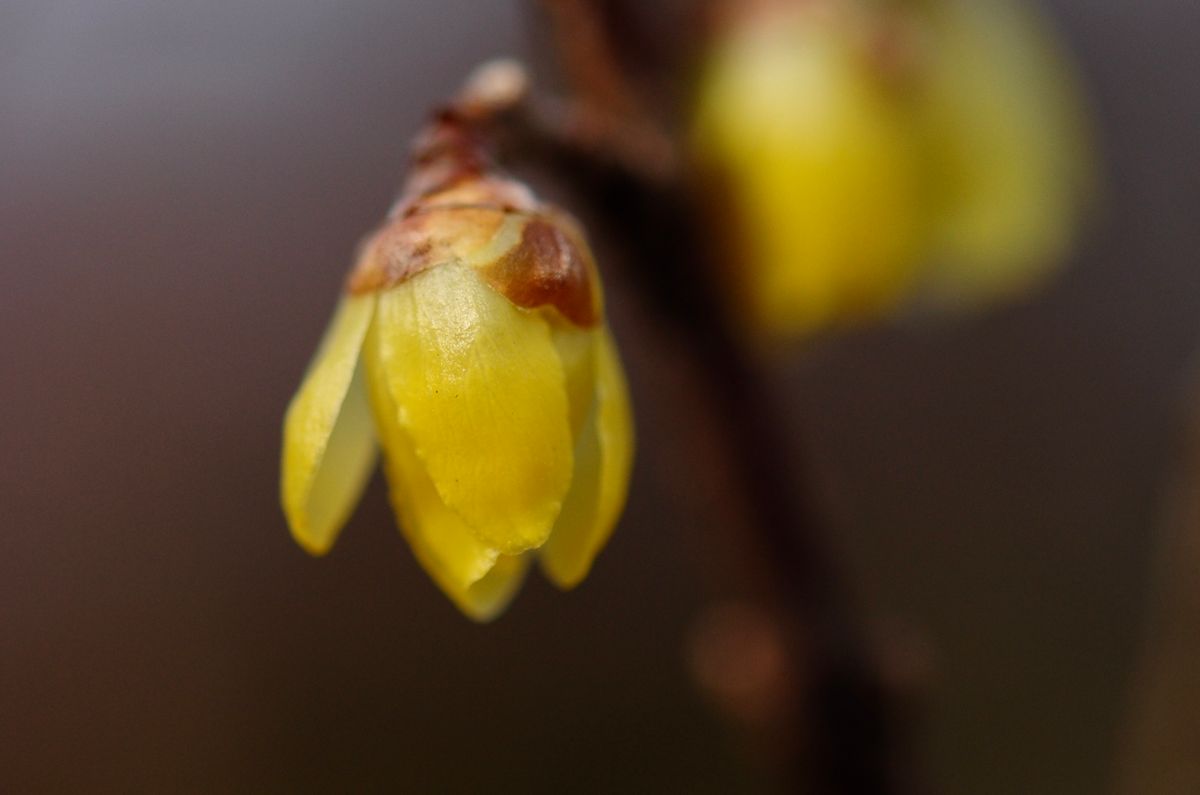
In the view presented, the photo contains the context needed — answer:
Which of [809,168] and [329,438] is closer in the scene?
[329,438]

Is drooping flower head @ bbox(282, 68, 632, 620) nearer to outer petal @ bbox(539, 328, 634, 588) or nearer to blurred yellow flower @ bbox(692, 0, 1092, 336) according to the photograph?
outer petal @ bbox(539, 328, 634, 588)

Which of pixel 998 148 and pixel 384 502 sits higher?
pixel 998 148

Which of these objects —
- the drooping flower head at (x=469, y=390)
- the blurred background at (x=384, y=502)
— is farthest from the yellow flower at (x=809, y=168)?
the blurred background at (x=384, y=502)

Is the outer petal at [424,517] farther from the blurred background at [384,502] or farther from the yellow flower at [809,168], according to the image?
the blurred background at [384,502]

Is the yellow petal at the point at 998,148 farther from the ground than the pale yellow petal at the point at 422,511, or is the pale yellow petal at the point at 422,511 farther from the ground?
the yellow petal at the point at 998,148

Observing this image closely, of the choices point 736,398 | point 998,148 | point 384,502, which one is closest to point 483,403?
point 736,398

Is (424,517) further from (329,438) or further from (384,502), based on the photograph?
(384,502)

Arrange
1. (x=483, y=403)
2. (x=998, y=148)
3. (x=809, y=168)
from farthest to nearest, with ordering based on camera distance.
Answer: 1. (x=998, y=148)
2. (x=809, y=168)
3. (x=483, y=403)
